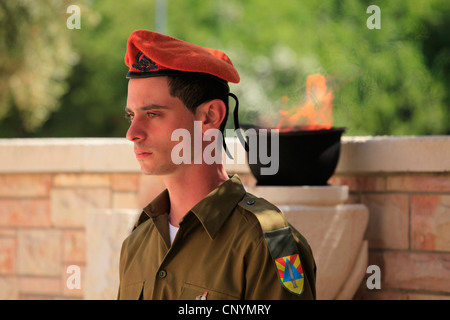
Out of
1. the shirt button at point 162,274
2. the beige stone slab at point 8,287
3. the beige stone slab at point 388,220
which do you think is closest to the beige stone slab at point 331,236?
the beige stone slab at point 388,220

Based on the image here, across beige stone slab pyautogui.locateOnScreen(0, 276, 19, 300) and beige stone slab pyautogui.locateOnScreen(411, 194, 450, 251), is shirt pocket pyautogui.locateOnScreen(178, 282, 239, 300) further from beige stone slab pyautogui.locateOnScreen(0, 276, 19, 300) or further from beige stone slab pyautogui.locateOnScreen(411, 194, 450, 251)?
beige stone slab pyautogui.locateOnScreen(0, 276, 19, 300)

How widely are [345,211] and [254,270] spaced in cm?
277

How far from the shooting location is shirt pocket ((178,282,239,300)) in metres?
1.88

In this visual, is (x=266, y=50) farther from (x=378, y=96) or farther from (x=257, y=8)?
(x=378, y=96)

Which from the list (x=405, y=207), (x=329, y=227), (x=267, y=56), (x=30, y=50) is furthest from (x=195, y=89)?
(x=267, y=56)

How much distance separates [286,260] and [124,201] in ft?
12.7

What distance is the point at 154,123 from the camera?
2.04m

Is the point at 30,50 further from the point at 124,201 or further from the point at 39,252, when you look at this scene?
the point at 124,201

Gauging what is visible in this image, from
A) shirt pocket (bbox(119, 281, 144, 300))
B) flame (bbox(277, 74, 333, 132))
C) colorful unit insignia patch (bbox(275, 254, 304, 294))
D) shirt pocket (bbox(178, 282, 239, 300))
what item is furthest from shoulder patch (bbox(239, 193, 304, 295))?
flame (bbox(277, 74, 333, 132))

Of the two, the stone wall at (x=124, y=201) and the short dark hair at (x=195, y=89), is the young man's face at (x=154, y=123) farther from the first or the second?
the stone wall at (x=124, y=201)

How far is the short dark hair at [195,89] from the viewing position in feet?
6.72

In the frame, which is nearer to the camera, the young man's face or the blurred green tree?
the young man's face

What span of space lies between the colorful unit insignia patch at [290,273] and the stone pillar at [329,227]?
2.54 meters

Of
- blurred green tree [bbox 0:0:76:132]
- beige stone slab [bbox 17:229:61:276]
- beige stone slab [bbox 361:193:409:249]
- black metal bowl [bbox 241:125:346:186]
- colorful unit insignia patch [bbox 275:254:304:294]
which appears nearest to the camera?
colorful unit insignia patch [bbox 275:254:304:294]
